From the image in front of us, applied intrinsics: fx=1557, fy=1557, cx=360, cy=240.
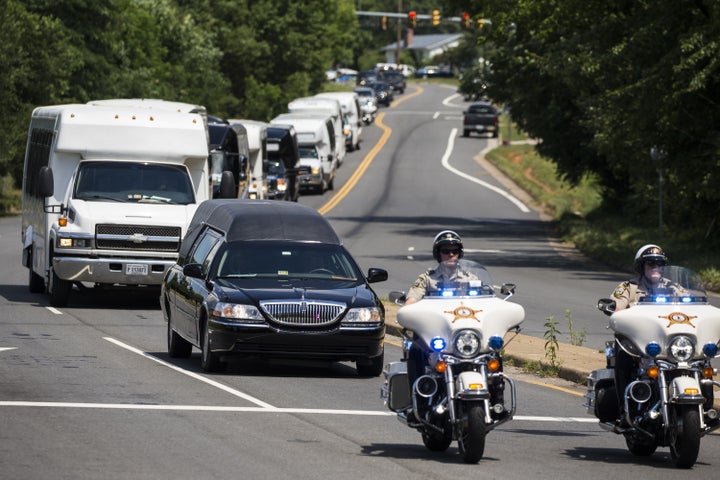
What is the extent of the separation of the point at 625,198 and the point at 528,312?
1140 inches

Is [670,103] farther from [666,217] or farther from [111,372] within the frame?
[111,372]

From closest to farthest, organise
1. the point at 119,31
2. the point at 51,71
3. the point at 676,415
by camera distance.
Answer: the point at 676,415, the point at 51,71, the point at 119,31

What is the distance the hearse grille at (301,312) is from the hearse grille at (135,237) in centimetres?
781

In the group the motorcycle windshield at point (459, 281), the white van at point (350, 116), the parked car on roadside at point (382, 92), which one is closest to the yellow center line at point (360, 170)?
the white van at point (350, 116)

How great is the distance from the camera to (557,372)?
53.8 feet

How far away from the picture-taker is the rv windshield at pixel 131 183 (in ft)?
77.6

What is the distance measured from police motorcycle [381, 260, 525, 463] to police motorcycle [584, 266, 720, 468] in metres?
0.84

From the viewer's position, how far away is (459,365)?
1055cm

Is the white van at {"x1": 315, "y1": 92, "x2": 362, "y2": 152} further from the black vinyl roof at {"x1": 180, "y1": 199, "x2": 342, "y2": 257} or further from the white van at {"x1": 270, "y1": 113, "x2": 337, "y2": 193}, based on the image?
the black vinyl roof at {"x1": 180, "y1": 199, "x2": 342, "y2": 257}

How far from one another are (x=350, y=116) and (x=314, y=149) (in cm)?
2193

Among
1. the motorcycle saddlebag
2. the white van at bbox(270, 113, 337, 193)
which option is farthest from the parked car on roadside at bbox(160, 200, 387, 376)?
the white van at bbox(270, 113, 337, 193)

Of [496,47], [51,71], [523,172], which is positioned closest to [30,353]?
[496,47]

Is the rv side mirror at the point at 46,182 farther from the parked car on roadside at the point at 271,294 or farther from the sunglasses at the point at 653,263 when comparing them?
the sunglasses at the point at 653,263

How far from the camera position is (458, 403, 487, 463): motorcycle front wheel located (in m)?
10.2
